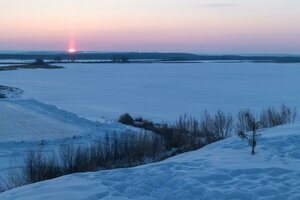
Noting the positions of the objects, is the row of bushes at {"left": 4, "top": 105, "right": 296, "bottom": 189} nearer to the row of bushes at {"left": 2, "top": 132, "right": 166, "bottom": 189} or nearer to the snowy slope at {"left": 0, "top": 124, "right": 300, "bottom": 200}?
the row of bushes at {"left": 2, "top": 132, "right": 166, "bottom": 189}

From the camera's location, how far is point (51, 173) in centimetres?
1110

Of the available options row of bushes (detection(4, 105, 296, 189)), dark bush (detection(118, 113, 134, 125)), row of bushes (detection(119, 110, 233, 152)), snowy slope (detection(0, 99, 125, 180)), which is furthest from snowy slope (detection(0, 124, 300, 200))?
dark bush (detection(118, 113, 134, 125))

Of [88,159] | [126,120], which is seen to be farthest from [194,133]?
[88,159]

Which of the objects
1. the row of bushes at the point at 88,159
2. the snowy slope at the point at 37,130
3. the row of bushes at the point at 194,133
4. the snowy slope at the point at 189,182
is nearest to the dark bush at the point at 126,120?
the snowy slope at the point at 37,130

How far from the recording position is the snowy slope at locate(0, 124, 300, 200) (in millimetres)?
6762

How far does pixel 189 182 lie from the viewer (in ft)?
23.8

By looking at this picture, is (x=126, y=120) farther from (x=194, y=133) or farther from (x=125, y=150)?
(x=125, y=150)

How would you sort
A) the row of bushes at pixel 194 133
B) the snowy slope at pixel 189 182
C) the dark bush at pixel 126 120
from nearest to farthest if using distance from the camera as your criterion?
the snowy slope at pixel 189 182 → the row of bushes at pixel 194 133 → the dark bush at pixel 126 120

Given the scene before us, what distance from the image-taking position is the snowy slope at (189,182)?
676cm

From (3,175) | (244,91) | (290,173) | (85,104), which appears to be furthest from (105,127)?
(244,91)

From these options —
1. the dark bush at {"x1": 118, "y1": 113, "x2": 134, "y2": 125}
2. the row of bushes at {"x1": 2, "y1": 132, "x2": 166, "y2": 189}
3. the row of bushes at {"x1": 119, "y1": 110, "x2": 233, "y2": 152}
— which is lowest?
the dark bush at {"x1": 118, "y1": 113, "x2": 134, "y2": 125}

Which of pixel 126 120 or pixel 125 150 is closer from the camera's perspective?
pixel 125 150

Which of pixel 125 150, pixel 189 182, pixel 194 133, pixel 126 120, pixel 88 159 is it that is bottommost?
pixel 126 120

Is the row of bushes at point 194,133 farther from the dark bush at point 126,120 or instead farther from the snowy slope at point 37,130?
the snowy slope at point 37,130
